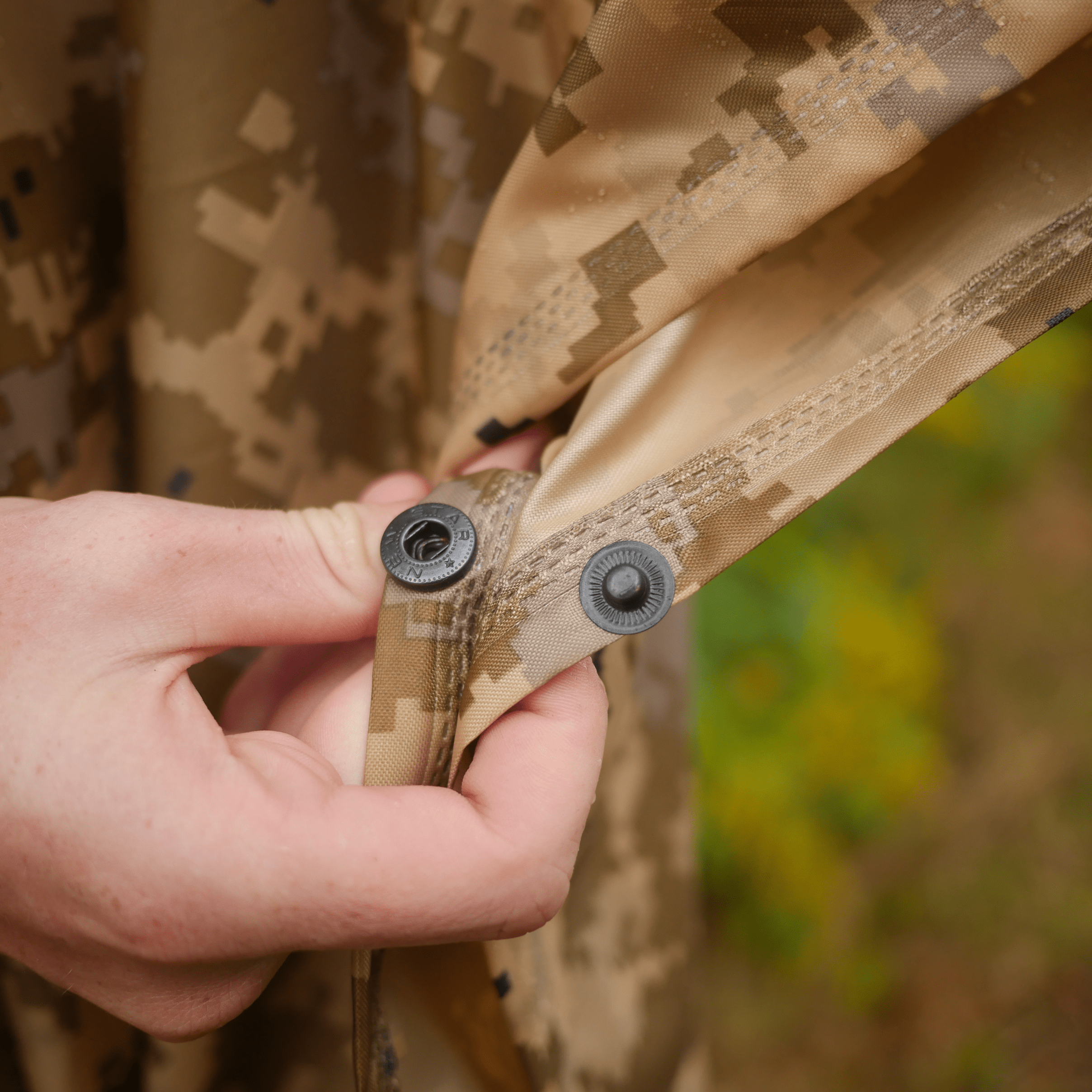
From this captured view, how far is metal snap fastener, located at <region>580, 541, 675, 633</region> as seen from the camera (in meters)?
0.43

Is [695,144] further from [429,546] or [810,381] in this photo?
[429,546]

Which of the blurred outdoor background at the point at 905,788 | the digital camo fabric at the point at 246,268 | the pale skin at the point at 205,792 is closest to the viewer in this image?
the pale skin at the point at 205,792

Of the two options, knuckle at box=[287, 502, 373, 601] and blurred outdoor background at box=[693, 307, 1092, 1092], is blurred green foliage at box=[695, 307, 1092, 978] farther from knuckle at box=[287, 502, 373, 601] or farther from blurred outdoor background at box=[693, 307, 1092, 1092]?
knuckle at box=[287, 502, 373, 601]

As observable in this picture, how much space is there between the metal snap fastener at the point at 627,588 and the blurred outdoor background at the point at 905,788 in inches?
36.2

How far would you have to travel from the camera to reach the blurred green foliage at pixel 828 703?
4.12 feet

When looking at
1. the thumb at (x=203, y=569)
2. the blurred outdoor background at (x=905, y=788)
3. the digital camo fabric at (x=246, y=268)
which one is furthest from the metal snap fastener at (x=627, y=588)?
the blurred outdoor background at (x=905, y=788)

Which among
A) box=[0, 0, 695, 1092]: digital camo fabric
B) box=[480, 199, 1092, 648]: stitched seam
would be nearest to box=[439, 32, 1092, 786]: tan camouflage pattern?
box=[480, 199, 1092, 648]: stitched seam

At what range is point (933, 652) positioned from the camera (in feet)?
4.73

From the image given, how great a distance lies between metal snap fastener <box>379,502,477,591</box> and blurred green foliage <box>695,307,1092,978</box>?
954 mm

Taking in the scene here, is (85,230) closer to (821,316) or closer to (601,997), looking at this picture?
(821,316)

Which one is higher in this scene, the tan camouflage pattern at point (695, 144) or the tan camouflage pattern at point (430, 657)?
the tan camouflage pattern at point (695, 144)

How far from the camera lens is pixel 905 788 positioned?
4.35ft

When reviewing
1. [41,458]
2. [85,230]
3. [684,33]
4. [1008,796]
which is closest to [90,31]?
[85,230]

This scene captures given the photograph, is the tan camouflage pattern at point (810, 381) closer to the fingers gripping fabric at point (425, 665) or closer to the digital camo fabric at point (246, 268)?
the fingers gripping fabric at point (425, 665)
